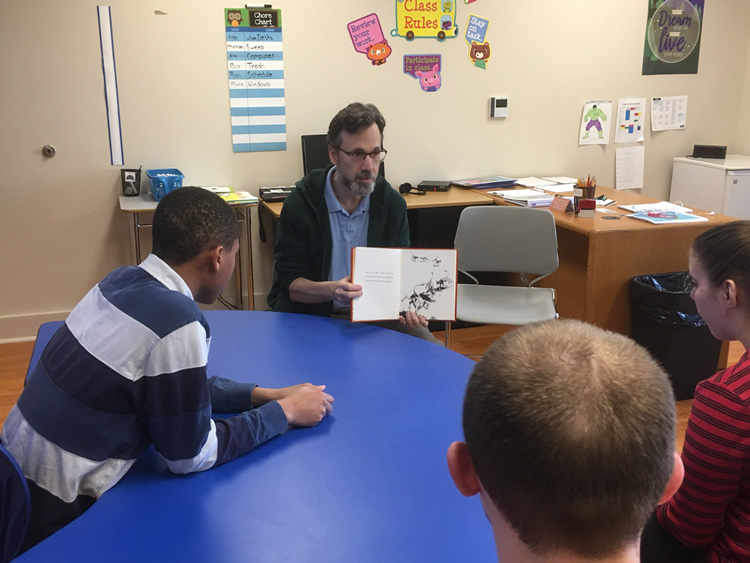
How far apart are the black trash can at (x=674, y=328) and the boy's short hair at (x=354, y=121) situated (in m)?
1.59

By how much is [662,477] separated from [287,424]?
88cm

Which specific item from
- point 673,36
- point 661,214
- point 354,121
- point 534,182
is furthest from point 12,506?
point 673,36

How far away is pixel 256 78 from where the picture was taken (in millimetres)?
3887

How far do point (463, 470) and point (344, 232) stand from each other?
1.77 meters

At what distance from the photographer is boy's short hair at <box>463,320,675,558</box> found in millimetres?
575

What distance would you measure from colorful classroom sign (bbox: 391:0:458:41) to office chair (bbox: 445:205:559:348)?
1.56 metres

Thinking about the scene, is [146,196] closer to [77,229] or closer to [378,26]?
[77,229]

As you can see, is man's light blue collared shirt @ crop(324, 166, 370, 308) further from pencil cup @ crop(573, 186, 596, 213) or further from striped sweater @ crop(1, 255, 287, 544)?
pencil cup @ crop(573, 186, 596, 213)

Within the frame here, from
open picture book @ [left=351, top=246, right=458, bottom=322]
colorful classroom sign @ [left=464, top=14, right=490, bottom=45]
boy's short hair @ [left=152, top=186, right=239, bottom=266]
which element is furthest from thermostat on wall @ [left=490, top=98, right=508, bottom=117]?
boy's short hair @ [left=152, top=186, right=239, bottom=266]

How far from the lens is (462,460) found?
68 cm

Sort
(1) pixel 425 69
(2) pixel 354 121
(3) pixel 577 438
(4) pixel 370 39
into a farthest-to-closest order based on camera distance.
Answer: (1) pixel 425 69
(4) pixel 370 39
(2) pixel 354 121
(3) pixel 577 438

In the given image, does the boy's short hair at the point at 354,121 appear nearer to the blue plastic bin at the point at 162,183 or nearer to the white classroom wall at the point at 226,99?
the blue plastic bin at the point at 162,183

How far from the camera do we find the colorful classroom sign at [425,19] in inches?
160

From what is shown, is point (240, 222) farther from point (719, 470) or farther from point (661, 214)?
point (719, 470)
